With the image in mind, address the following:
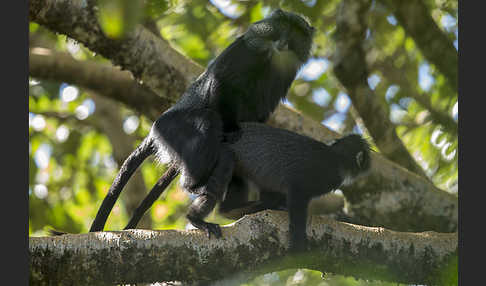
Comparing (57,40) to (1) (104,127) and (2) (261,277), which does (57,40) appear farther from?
(2) (261,277)

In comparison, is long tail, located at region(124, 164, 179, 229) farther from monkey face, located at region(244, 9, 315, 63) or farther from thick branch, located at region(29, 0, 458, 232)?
thick branch, located at region(29, 0, 458, 232)

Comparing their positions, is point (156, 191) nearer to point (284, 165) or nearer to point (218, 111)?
point (218, 111)

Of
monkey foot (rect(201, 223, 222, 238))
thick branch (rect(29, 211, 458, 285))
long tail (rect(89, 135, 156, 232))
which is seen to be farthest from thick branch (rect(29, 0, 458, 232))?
monkey foot (rect(201, 223, 222, 238))

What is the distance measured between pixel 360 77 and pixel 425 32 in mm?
624

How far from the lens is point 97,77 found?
15.9 ft

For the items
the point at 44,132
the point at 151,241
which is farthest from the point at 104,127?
the point at 151,241

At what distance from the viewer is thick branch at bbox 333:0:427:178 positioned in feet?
15.0

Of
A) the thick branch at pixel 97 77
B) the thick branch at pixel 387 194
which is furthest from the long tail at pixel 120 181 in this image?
the thick branch at pixel 97 77

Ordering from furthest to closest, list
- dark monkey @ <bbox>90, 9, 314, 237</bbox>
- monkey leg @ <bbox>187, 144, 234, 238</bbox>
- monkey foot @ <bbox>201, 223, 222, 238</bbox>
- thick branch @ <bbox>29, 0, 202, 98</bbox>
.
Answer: thick branch @ <bbox>29, 0, 202, 98</bbox>
dark monkey @ <bbox>90, 9, 314, 237</bbox>
monkey leg @ <bbox>187, 144, 234, 238</bbox>
monkey foot @ <bbox>201, 223, 222, 238</bbox>

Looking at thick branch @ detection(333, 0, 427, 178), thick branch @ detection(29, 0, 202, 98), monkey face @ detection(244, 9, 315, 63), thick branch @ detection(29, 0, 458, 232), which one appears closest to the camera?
monkey face @ detection(244, 9, 315, 63)

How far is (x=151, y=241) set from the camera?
2312 millimetres

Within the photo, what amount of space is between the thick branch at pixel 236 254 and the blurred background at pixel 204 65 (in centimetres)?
62

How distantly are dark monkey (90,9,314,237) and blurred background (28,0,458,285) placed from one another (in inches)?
12.6

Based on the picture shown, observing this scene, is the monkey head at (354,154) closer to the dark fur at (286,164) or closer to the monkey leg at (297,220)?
the dark fur at (286,164)
